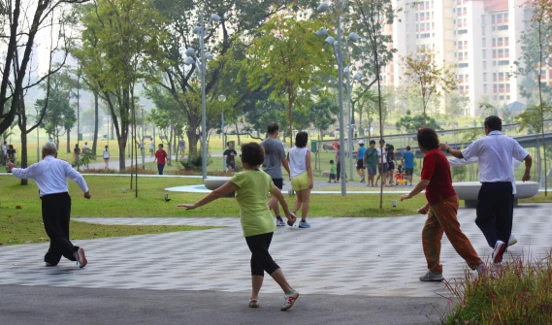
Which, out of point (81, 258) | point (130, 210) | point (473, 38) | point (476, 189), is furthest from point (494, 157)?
point (473, 38)

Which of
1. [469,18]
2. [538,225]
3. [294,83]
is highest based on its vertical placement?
[469,18]

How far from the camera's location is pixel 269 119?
69250 millimetres

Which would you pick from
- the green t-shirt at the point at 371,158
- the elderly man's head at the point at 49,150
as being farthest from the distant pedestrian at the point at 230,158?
the elderly man's head at the point at 49,150

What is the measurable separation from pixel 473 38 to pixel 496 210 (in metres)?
175

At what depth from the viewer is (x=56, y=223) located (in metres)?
11.1

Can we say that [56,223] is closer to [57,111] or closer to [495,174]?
[495,174]

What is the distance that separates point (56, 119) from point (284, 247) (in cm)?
7031

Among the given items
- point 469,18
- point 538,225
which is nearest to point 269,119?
point 538,225

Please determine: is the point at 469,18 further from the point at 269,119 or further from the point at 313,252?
the point at 313,252

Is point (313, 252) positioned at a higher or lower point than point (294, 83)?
lower

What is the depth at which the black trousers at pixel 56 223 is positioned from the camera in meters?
11.0

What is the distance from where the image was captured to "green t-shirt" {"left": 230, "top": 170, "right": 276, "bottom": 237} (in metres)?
7.76

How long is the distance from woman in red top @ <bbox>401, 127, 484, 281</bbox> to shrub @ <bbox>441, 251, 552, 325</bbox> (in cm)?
174

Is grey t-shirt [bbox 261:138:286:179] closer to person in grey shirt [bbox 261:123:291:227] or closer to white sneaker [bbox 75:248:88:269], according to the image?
person in grey shirt [bbox 261:123:291:227]
